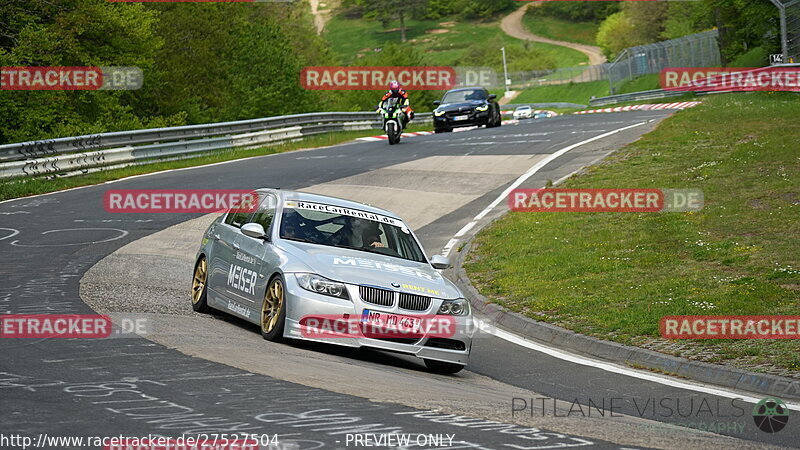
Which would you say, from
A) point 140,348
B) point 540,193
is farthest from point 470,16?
point 140,348

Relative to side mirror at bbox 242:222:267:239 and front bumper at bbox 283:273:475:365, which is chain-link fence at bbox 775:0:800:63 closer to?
side mirror at bbox 242:222:267:239

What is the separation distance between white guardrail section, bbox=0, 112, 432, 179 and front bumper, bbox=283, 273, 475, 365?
16.1m

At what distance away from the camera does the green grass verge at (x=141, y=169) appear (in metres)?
22.9

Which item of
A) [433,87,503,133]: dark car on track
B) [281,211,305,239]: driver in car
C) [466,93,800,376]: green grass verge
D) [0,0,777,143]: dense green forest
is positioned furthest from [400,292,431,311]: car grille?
[0,0,777,143]: dense green forest

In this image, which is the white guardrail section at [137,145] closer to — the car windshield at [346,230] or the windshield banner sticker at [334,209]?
the windshield banner sticker at [334,209]

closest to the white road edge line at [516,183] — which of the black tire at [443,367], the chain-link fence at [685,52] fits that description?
the black tire at [443,367]

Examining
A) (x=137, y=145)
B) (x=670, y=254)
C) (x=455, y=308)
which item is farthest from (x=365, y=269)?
(x=137, y=145)

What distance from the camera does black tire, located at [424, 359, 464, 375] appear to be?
381 inches

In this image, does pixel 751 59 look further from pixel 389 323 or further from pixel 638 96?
pixel 389 323

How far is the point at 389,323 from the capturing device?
938 centimetres

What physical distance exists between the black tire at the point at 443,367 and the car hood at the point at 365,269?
0.62m

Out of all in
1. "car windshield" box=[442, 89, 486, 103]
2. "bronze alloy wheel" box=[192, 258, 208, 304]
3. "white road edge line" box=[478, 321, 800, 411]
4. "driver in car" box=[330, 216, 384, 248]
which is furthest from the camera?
"car windshield" box=[442, 89, 486, 103]

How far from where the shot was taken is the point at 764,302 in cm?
1154

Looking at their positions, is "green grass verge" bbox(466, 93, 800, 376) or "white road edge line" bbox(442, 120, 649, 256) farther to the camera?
"white road edge line" bbox(442, 120, 649, 256)
